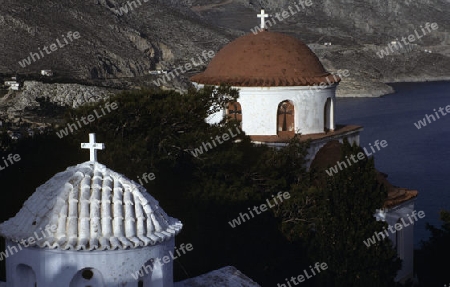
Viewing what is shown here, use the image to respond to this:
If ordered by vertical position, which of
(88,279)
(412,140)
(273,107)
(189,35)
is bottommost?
(412,140)

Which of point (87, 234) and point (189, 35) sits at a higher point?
point (87, 234)

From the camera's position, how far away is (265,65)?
52.4ft

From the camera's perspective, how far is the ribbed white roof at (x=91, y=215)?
667 centimetres

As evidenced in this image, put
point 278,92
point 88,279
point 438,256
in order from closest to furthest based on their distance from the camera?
point 88,279 → point 438,256 → point 278,92

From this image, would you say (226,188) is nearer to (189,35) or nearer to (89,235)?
(89,235)

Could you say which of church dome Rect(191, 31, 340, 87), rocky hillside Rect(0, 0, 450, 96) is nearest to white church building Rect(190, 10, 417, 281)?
church dome Rect(191, 31, 340, 87)

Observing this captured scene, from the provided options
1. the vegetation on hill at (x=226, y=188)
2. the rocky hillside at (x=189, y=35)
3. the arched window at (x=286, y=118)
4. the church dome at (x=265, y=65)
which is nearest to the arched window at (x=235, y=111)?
the church dome at (x=265, y=65)

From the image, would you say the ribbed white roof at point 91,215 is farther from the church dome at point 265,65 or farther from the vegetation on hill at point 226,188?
the church dome at point 265,65

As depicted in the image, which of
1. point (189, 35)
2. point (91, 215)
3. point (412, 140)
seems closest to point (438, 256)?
point (91, 215)

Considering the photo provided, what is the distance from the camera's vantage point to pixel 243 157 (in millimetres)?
14516

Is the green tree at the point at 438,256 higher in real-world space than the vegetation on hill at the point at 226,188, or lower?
lower

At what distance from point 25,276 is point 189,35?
318 feet

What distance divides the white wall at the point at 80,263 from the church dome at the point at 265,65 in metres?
9.11

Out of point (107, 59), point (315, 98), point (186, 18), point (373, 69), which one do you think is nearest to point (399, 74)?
point (373, 69)
